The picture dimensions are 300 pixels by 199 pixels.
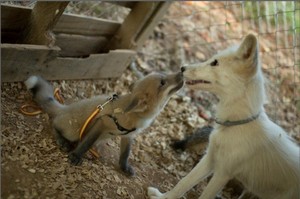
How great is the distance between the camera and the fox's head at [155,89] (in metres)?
3.30

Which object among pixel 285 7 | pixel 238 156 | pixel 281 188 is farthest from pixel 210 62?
pixel 285 7

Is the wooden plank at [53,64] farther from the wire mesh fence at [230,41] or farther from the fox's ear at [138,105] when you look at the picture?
the fox's ear at [138,105]

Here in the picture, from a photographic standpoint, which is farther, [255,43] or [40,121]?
[40,121]

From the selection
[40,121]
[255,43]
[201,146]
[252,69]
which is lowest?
[40,121]

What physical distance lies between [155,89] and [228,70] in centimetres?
73

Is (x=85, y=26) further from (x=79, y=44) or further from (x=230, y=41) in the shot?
(x=230, y=41)

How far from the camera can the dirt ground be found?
9.53ft

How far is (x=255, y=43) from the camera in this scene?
275cm

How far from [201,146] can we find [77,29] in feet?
6.43

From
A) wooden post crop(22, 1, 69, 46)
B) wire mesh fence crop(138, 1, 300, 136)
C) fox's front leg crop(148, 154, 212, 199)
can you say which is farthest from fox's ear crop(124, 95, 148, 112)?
wire mesh fence crop(138, 1, 300, 136)

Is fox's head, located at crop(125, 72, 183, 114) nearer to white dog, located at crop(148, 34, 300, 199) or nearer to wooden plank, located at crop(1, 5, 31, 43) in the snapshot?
white dog, located at crop(148, 34, 300, 199)

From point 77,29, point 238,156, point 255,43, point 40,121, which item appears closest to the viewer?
point 255,43

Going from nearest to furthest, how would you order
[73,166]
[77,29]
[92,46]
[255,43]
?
[255,43] → [73,166] → [77,29] → [92,46]

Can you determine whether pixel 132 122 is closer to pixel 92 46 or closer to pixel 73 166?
pixel 73 166
